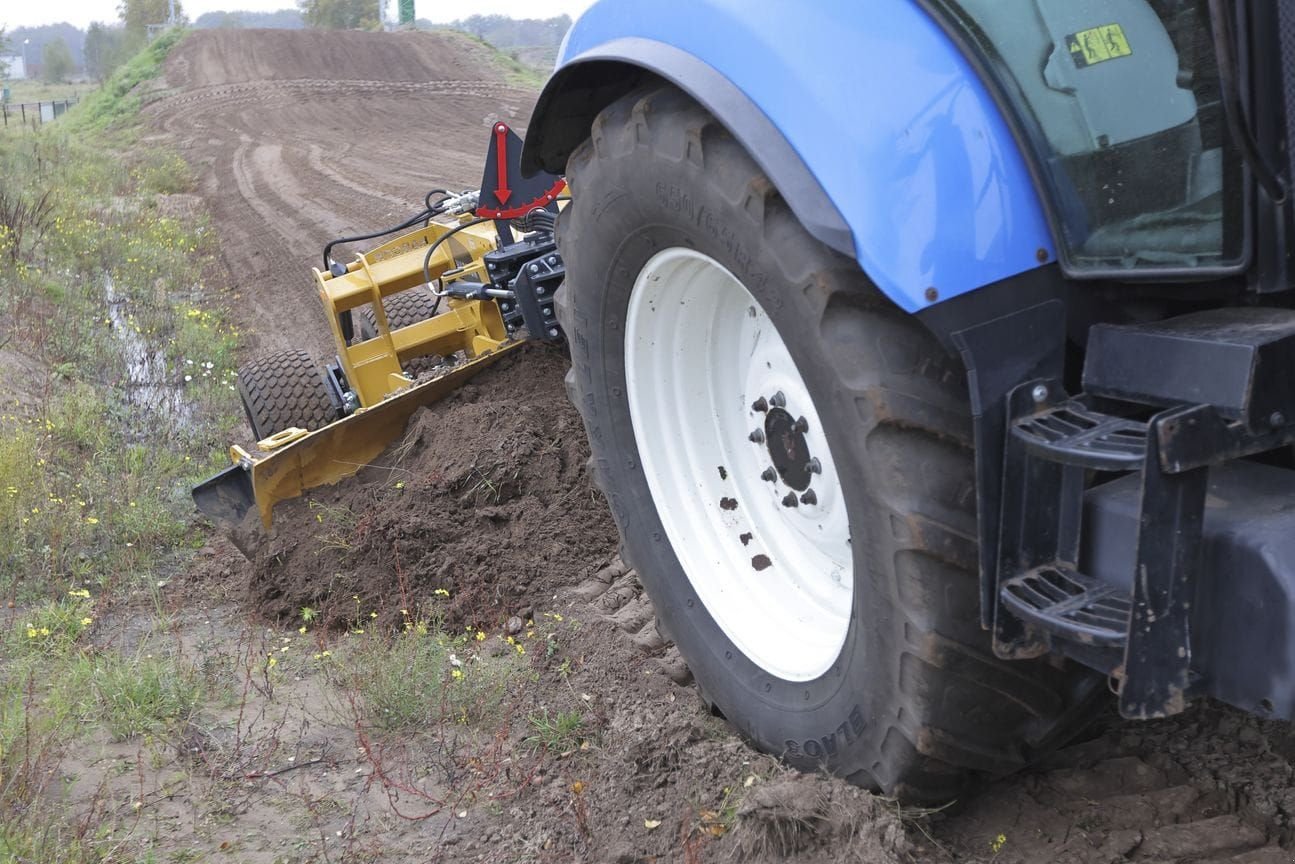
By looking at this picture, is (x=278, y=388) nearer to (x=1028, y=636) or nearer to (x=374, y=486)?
(x=374, y=486)

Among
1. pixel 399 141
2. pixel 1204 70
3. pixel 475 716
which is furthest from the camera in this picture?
pixel 399 141

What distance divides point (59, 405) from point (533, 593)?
3.83m

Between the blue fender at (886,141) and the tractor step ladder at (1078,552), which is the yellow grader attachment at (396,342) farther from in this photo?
the tractor step ladder at (1078,552)

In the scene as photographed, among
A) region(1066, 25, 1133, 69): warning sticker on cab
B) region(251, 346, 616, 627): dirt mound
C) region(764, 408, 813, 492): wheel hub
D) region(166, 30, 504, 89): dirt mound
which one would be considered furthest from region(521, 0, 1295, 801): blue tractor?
region(166, 30, 504, 89): dirt mound

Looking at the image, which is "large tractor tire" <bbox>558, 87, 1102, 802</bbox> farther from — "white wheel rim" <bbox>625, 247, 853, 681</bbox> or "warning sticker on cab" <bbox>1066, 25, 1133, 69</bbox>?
"warning sticker on cab" <bbox>1066, 25, 1133, 69</bbox>

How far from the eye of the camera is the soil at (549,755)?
245 cm

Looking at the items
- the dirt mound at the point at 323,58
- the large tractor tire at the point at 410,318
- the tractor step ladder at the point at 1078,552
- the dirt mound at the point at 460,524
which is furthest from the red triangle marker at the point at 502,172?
the dirt mound at the point at 323,58

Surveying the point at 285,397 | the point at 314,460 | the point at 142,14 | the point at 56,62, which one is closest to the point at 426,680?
the point at 314,460

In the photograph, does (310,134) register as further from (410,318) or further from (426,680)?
(426,680)

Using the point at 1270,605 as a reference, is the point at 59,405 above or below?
below

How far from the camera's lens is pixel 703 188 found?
2.43 meters

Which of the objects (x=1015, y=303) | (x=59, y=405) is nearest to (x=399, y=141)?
(x=59, y=405)

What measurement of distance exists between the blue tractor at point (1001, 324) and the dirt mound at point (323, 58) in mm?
29307

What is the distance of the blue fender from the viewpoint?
78.3 inches
